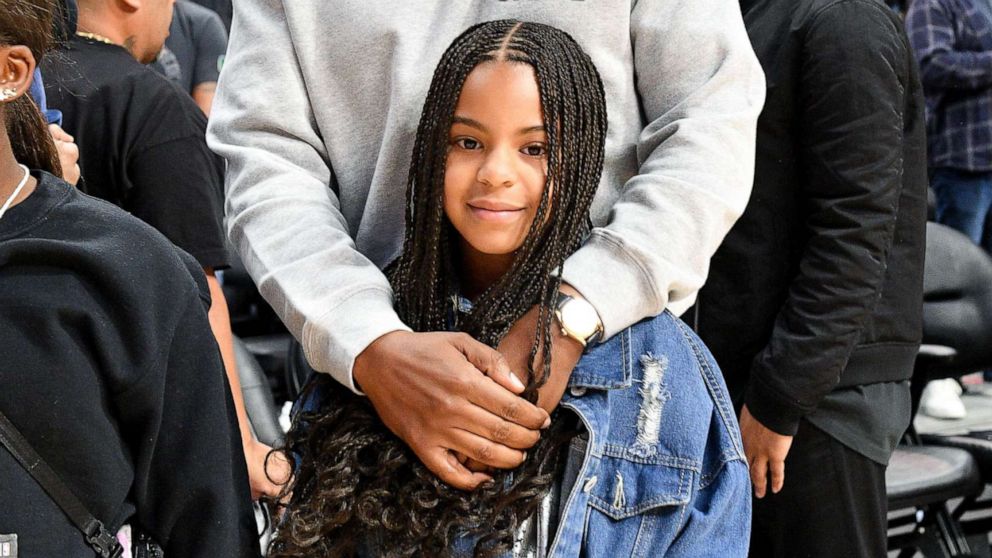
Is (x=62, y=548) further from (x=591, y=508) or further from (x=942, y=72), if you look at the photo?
(x=942, y=72)

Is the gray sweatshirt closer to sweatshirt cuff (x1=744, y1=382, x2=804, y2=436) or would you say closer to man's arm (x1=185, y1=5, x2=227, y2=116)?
sweatshirt cuff (x1=744, y1=382, x2=804, y2=436)

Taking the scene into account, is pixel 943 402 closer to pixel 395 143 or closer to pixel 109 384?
pixel 395 143

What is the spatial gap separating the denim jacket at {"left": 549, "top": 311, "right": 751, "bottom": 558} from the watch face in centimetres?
7

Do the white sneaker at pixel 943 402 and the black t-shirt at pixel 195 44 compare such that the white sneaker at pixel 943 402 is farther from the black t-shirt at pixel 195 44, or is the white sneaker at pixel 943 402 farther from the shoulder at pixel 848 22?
the black t-shirt at pixel 195 44

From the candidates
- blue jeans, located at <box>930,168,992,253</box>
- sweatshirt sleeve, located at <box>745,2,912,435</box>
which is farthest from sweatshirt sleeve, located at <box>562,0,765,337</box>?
blue jeans, located at <box>930,168,992,253</box>

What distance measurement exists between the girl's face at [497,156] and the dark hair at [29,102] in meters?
0.50

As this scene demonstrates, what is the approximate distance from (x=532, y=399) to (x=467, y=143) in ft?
1.13

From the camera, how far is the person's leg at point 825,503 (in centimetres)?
231

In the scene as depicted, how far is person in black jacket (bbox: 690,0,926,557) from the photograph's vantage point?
2.17 metres

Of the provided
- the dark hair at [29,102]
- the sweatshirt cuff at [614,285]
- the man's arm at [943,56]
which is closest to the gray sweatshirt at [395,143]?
the sweatshirt cuff at [614,285]

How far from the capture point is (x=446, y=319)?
5.10 ft

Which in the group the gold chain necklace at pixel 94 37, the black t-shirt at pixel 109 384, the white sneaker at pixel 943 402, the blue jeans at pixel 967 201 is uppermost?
the black t-shirt at pixel 109 384

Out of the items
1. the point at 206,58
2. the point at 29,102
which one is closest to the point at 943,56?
the point at 206,58

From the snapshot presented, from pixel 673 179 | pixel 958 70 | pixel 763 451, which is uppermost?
pixel 673 179
